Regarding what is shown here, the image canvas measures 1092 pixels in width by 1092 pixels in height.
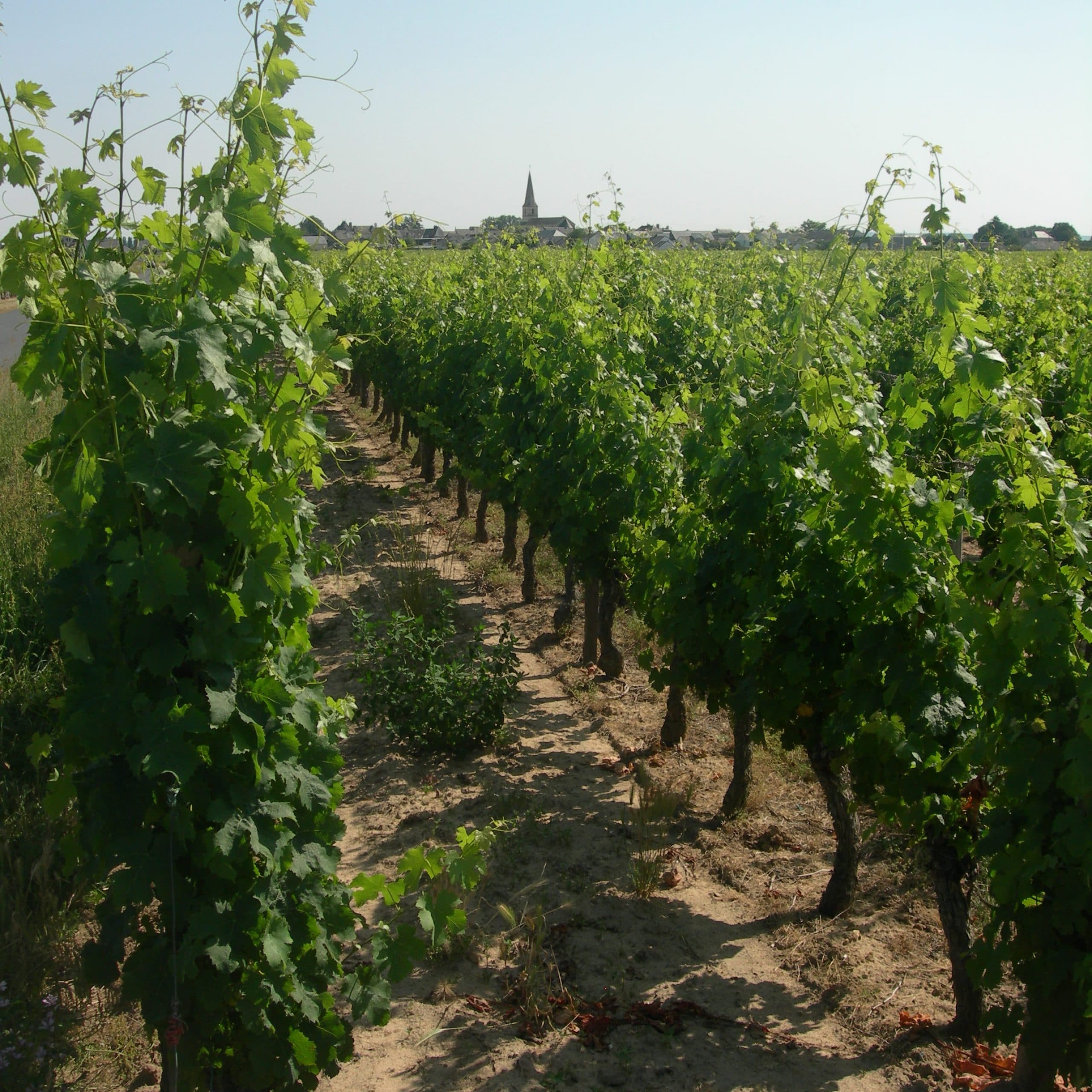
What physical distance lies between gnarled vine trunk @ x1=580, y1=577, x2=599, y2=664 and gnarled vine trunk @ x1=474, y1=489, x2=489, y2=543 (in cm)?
329

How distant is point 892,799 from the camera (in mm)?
3668

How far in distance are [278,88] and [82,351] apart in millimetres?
855

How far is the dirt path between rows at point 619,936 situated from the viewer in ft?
12.0

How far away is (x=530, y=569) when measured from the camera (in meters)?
9.19

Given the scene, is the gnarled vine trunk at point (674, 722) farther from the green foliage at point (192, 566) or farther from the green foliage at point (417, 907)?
the green foliage at point (192, 566)

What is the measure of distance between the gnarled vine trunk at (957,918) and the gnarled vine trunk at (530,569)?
A: 5163 mm

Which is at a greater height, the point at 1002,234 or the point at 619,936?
the point at 1002,234

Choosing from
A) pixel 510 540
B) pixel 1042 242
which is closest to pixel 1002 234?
pixel 1042 242

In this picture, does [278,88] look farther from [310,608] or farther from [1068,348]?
[1068,348]

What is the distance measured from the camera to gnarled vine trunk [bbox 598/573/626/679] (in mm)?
7309

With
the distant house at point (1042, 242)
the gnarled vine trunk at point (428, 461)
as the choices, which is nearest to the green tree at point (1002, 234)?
the distant house at point (1042, 242)

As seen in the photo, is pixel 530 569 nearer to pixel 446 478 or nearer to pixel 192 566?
pixel 446 478

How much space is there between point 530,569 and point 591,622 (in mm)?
1633

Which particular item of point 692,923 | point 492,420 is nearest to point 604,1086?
point 692,923
